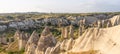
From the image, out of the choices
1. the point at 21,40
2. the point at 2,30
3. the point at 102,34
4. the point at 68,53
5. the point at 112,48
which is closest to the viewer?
the point at 112,48

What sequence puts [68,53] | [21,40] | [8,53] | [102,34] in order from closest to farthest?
[102,34] < [68,53] < [8,53] < [21,40]

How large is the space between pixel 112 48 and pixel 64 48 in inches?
403

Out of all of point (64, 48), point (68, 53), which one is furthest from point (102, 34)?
point (64, 48)

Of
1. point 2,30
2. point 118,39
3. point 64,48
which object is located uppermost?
point 118,39

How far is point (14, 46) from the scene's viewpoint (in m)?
72.2

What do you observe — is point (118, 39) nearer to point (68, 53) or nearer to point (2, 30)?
point (68, 53)

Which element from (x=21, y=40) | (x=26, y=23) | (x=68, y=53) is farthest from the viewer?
(x=26, y=23)

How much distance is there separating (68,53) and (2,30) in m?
93.9

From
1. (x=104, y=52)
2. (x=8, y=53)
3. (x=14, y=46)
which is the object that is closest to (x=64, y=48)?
(x=104, y=52)

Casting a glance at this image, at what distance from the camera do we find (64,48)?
3941 centimetres

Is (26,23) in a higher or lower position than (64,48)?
lower

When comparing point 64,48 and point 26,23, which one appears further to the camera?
point 26,23

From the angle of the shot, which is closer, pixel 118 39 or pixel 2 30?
pixel 118 39

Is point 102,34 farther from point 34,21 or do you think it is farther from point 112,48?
point 34,21
